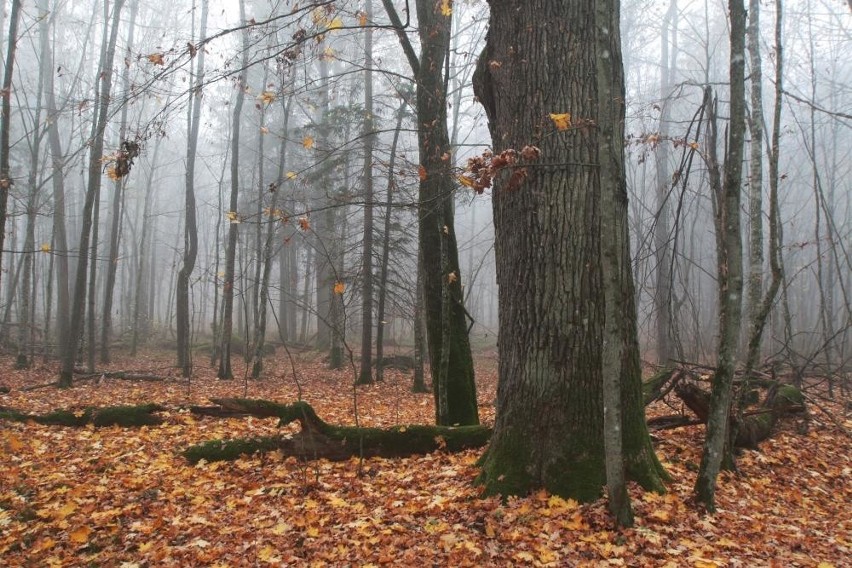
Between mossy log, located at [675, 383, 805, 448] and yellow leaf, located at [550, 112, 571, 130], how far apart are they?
2.97 meters

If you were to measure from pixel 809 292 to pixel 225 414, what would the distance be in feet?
87.3

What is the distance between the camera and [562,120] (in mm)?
3896

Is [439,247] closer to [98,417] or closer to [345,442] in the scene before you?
[345,442]

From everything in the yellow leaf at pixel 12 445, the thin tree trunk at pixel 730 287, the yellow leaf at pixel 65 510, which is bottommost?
the yellow leaf at pixel 65 510

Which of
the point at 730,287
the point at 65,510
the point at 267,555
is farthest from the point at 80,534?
the point at 730,287

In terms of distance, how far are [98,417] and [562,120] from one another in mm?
6981

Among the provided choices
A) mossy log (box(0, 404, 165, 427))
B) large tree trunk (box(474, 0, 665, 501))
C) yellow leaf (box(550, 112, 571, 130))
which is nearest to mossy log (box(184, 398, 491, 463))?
large tree trunk (box(474, 0, 665, 501))

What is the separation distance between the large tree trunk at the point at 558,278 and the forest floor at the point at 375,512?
11.6 inches

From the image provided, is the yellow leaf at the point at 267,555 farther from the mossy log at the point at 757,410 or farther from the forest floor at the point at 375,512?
the mossy log at the point at 757,410

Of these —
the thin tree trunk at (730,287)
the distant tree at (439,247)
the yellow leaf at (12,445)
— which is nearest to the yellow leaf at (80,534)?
the yellow leaf at (12,445)

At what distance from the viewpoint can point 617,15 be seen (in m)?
4.42

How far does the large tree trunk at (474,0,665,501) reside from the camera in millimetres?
4051

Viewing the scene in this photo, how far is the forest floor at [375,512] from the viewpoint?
3578mm

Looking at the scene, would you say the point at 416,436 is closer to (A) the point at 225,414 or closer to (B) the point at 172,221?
(A) the point at 225,414
